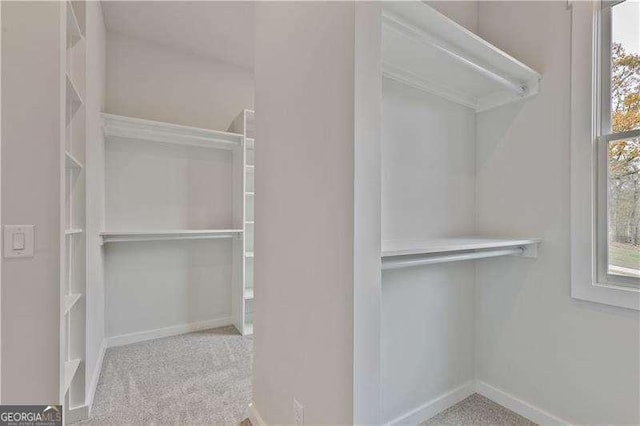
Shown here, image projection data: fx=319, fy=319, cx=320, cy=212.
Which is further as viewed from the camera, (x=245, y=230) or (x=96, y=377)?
(x=245, y=230)

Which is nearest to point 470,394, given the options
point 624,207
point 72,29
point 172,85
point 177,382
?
point 624,207

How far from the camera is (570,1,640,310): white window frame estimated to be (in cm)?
155

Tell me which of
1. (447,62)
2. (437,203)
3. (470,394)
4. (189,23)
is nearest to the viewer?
(447,62)

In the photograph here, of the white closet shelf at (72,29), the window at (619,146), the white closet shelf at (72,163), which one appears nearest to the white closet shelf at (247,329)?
the white closet shelf at (72,163)

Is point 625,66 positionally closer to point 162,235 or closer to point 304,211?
point 304,211

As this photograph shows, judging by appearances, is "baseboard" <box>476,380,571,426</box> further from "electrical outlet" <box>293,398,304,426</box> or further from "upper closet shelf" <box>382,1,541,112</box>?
"upper closet shelf" <box>382,1,541,112</box>

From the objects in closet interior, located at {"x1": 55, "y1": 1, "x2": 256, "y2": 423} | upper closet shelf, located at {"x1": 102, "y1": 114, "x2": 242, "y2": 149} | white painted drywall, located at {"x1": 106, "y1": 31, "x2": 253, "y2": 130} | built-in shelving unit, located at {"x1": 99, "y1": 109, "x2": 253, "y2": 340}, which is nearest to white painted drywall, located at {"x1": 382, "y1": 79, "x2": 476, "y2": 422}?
closet interior, located at {"x1": 55, "y1": 1, "x2": 256, "y2": 423}

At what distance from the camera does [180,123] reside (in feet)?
10.3

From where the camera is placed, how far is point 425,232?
1.80 m

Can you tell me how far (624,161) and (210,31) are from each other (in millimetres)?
3155

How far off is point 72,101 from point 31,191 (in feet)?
2.46

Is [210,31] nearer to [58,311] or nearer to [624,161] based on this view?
[58,311]

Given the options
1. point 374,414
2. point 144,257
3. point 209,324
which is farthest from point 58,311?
point 209,324

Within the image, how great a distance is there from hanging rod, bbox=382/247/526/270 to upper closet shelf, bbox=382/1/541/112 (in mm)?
870
